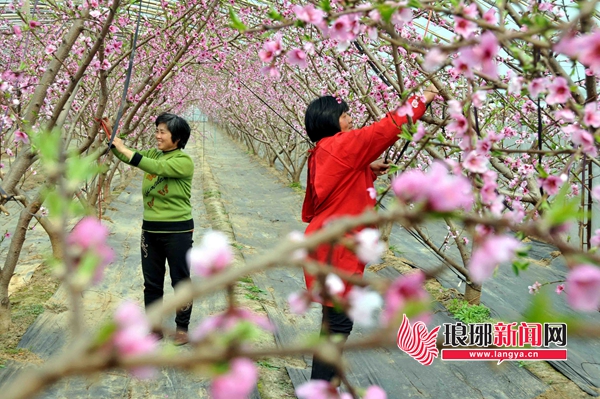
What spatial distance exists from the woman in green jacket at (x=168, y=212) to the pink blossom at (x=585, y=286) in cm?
283

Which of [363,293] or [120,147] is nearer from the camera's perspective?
[363,293]

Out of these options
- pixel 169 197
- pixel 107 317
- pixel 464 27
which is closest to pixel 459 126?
pixel 464 27

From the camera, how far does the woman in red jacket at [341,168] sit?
2.33m

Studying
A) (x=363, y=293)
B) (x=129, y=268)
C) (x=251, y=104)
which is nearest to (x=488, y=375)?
(x=363, y=293)

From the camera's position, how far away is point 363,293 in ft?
2.04

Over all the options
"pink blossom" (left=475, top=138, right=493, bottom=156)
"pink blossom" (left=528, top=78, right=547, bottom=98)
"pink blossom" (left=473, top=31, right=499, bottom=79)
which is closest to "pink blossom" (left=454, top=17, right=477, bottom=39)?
"pink blossom" (left=528, top=78, right=547, bottom=98)

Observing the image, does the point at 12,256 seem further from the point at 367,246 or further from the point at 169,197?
the point at 367,246

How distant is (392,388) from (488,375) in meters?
0.72

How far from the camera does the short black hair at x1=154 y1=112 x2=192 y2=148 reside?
10.9ft

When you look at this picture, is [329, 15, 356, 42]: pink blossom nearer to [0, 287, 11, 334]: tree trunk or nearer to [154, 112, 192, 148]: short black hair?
[154, 112, 192, 148]: short black hair

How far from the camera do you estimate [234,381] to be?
→ 1.63ft

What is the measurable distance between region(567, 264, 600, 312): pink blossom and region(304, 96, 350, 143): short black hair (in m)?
2.11

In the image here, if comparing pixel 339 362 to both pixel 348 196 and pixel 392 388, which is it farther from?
pixel 392 388

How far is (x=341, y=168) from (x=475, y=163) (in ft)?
3.52
